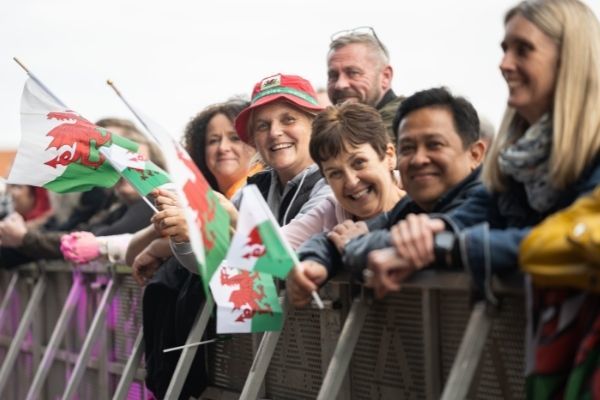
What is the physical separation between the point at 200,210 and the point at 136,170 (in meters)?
2.13

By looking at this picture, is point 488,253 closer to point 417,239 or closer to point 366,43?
point 417,239

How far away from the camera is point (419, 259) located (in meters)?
4.80

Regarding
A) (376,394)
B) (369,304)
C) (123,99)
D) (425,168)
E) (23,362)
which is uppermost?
(123,99)

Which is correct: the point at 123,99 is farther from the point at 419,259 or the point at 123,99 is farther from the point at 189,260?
the point at 419,259

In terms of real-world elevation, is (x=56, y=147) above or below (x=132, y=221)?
above

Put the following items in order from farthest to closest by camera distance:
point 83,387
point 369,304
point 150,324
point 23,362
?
1. point 23,362
2. point 83,387
3. point 150,324
4. point 369,304

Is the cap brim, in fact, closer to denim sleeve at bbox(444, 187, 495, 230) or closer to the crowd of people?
the crowd of people

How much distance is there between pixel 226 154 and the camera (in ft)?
29.0

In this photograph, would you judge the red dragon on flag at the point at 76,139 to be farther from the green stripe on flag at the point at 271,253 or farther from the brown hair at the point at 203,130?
the green stripe on flag at the point at 271,253

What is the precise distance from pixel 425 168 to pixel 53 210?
9.91 m

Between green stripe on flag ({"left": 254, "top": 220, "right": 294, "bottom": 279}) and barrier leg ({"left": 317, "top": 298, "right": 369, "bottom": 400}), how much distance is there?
1.08 ft

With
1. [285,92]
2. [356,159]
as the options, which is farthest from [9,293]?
[356,159]

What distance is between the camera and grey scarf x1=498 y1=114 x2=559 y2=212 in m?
4.63

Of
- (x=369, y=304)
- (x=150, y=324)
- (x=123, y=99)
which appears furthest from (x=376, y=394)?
(x=150, y=324)
